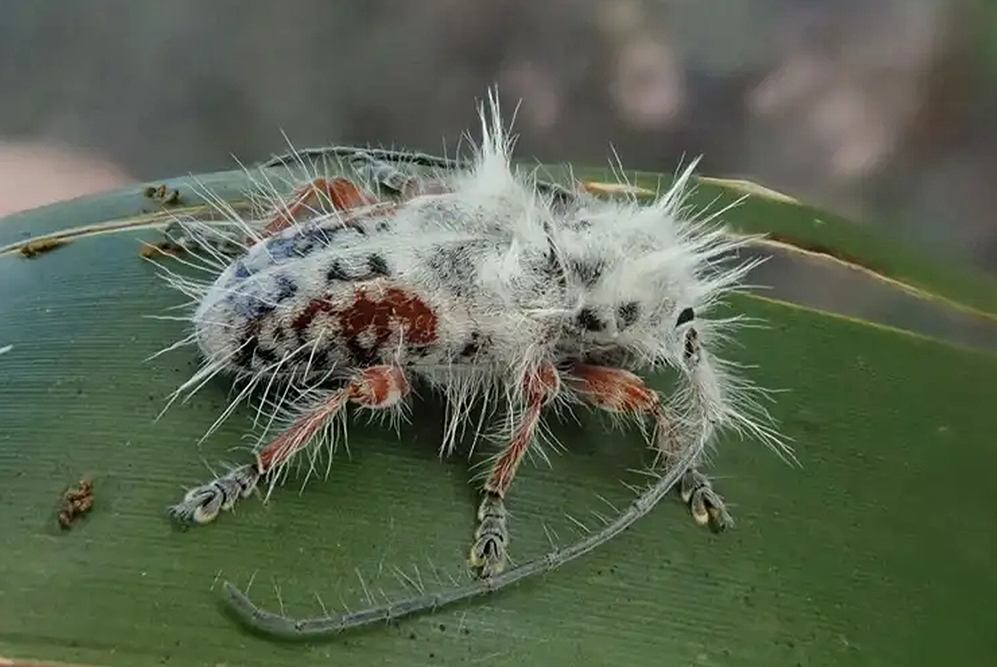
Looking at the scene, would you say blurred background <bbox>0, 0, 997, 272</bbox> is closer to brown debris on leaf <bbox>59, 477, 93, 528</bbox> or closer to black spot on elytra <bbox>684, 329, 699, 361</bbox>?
black spot on elytra <bbox>684, 329, 699, 361</bbox>

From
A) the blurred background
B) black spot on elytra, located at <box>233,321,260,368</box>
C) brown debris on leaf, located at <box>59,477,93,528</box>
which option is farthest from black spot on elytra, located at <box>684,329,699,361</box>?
the blurred background

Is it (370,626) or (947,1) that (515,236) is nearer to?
(370,626)

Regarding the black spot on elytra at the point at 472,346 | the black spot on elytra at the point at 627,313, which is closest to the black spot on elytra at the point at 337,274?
the black spot on elytra at the point at 472,346

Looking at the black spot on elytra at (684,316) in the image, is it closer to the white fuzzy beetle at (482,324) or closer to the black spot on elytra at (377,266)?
the white fuzzy beetle at (482,324)

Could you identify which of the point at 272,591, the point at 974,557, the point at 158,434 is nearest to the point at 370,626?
the point at 272,591

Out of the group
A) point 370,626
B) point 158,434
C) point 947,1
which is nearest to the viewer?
point 370,626
